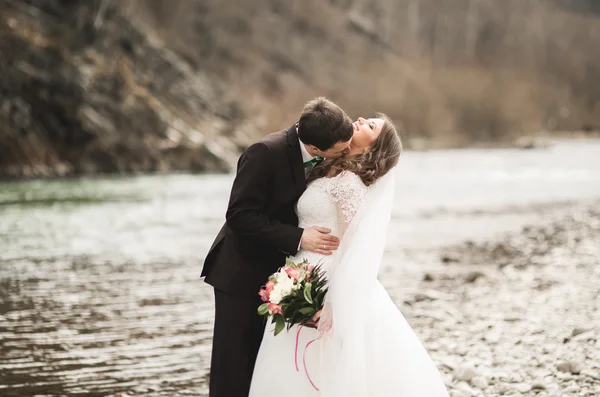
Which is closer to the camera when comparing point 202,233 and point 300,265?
point 300,265

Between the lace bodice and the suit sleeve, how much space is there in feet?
0.47

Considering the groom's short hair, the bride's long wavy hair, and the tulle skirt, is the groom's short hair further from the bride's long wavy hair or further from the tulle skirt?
the tulle skirt

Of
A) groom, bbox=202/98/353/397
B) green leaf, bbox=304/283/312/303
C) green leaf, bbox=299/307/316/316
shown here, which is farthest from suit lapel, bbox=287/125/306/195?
green leaf, bbox=299/307/316/316

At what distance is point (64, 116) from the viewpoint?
68.7 metres

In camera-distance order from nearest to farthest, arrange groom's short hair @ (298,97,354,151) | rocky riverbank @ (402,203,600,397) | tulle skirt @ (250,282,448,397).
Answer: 1. groom's short hair @ (298,97,354,151)
2. tulle skirt @ (250,282,448,397)
3. rocky riverbank @ (402,203,600,397)

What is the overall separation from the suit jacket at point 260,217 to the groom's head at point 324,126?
1.02 ft

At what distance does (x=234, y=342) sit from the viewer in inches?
198

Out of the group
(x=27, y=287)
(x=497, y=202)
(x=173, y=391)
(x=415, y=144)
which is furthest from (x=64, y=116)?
(x=415, y=144)

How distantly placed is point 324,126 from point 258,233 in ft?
2.77

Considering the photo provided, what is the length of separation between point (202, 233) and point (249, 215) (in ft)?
71.8

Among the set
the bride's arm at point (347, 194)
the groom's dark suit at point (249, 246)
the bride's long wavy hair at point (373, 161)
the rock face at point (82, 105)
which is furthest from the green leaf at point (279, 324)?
the rock face at point (82, 105)

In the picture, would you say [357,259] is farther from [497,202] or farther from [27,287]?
[497,202]

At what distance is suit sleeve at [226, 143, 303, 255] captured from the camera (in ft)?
15.5

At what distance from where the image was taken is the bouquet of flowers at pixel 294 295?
451 cm
